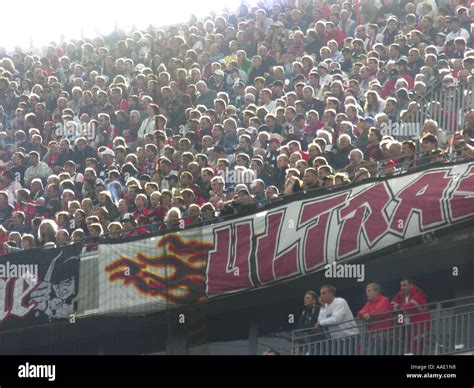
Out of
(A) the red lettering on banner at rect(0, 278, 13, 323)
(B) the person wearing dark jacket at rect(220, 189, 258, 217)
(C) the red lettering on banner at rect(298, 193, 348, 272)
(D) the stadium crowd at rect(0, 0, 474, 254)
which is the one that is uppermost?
(D) the stadium crowd at rect(0, 0, 474, 254)

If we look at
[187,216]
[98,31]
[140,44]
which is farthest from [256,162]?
[98,31]

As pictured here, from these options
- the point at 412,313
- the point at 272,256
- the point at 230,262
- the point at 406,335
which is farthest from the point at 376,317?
the point at 230,262

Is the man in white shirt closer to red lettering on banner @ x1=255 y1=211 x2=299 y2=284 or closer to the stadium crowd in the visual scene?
red lettering on banner @ x1=255 y1=211 x2=299 y2=284

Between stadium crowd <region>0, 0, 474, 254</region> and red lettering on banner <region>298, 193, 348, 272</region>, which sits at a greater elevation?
stadium crowd <region>0, 0, 474, 254</region>

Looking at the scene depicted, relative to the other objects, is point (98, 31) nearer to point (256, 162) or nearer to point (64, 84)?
point (64, 84)

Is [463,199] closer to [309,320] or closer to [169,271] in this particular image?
[309,320]

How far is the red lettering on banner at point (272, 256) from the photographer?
43.8 ft

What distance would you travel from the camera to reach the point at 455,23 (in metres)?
17.2

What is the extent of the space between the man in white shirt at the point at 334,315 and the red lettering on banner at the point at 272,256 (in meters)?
0.96

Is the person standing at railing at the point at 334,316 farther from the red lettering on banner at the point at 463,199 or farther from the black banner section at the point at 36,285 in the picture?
the black banner section at the point at 36,285

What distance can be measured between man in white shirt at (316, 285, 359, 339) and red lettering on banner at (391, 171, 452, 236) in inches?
39.2

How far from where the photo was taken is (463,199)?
1252 centimetres

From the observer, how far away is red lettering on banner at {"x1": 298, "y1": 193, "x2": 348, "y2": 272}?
13086mm

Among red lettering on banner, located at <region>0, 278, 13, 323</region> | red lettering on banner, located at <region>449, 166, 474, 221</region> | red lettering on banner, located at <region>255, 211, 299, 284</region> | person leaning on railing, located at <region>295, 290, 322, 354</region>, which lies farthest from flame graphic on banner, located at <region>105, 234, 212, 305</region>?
red lettering on banner, located at <region>449, 166, 474, 221</region>
